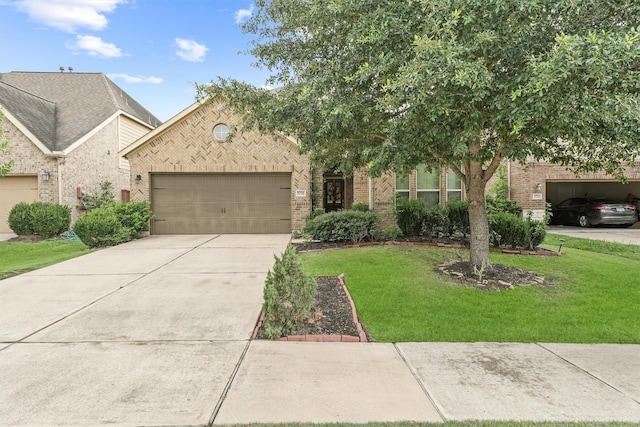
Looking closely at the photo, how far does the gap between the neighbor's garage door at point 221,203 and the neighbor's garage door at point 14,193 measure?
470 centimetres

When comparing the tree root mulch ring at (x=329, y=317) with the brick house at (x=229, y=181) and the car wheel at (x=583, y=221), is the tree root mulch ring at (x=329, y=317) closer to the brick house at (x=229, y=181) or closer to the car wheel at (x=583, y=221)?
the brick house at (x=229, y=181)

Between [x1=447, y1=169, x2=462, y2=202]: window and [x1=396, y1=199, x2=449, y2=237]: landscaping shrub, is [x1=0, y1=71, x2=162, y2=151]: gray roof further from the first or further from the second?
[x1=447, y1=169, x2=462, y2=202]: window

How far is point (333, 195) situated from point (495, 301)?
10.5 meters

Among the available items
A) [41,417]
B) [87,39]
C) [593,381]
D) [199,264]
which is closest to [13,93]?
[87,39]

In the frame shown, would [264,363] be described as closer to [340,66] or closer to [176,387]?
[176,387]

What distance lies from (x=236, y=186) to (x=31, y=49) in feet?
51.1

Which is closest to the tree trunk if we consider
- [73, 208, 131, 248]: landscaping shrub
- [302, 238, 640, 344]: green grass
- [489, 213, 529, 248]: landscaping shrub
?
[302, 238, 640, 344]: green grass

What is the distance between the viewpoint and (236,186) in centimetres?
1270

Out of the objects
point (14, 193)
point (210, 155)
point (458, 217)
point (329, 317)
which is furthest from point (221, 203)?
point (329, 317)

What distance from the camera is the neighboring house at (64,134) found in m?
12.7

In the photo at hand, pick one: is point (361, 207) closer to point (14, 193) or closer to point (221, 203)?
point (221, 203)

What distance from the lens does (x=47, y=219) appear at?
11.5 m

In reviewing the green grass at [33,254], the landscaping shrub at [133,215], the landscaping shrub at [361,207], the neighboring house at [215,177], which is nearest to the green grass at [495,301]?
the landscaping shrub at [361,207]

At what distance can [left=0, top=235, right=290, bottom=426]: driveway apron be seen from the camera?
261 centimetres
